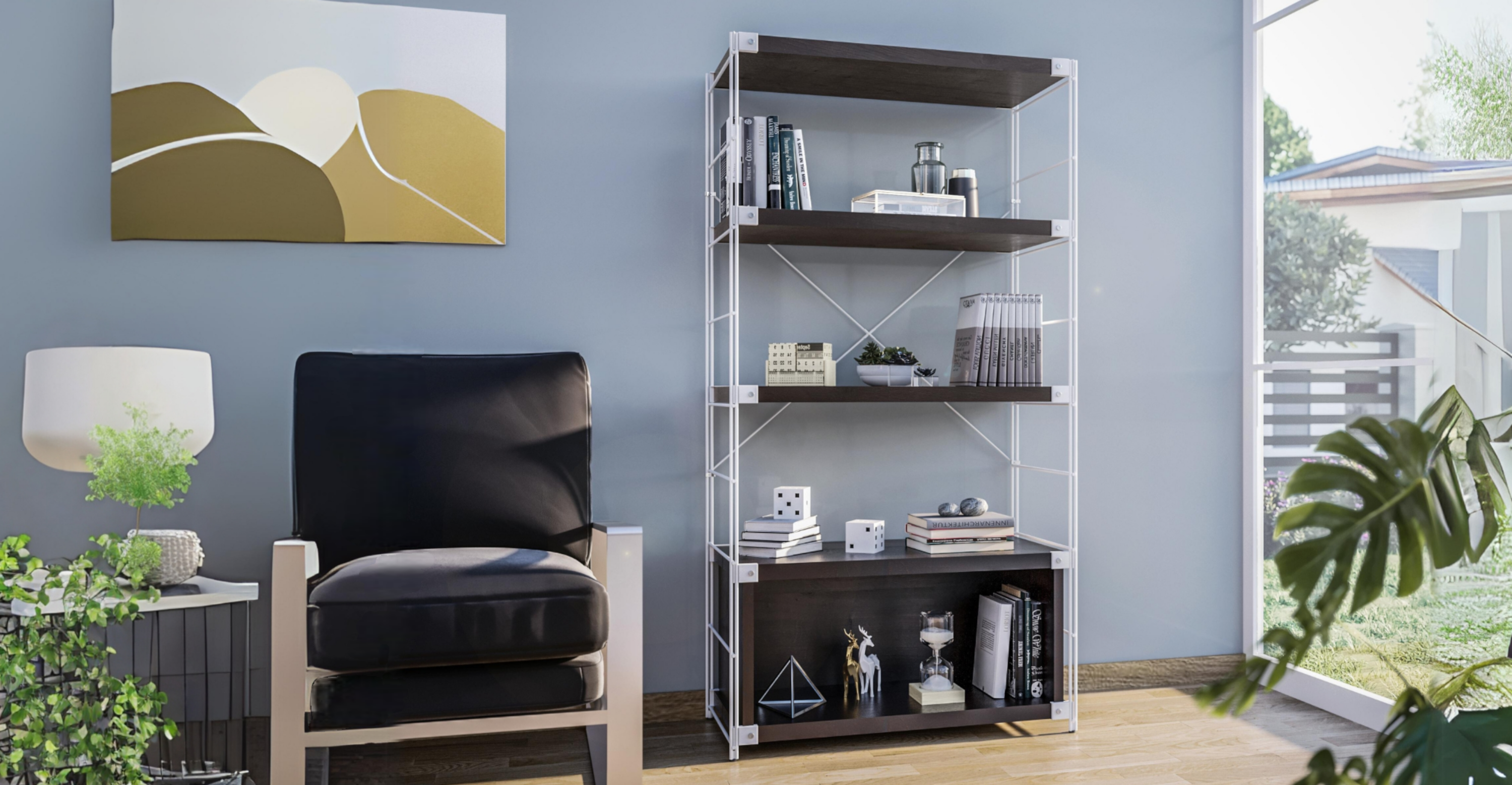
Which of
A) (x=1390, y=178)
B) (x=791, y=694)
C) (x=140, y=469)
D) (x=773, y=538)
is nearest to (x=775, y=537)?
(x=773, y=538)

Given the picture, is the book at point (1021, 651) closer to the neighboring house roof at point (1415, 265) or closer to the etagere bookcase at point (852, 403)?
the etagere bookcase at point (852, 403)

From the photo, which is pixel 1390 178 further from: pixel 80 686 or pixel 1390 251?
pixel 80 686

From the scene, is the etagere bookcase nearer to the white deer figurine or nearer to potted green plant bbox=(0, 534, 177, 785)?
the white deer figurine

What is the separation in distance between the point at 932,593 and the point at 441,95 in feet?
6.47

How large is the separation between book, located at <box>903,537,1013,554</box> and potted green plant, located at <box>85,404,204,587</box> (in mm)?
1728

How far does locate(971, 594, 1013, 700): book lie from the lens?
2.70 metres

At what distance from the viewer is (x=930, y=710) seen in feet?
8.50

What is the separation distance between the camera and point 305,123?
2.57 meters

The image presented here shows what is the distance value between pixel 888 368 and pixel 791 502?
17.6 inches

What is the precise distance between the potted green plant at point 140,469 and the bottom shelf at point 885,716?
143cm

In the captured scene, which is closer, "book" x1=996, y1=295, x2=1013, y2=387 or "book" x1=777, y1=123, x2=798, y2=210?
"book" x1=777, y1=123, x2=798, y2=210

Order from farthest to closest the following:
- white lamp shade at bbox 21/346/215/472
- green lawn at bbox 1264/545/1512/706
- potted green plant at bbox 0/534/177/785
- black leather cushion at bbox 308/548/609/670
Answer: green lawn at bbox 1264/545/1512/706 < white lamp shade at bbox 21/346/215/472 < black leather cushion at bbox 308/548/609/670 < potted green plant at bbox 0/534/177/785

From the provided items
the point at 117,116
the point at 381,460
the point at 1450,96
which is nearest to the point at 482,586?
the point at 381,460

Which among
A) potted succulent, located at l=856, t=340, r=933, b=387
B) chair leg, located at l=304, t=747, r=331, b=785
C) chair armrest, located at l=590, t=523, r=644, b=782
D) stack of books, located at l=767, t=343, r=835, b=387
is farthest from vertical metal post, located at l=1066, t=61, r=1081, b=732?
chair leg, located at l=304, t=747, r=331, b=785
